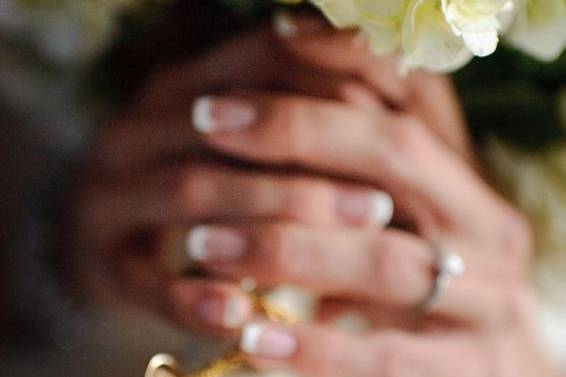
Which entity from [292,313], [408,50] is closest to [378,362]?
[292,313]

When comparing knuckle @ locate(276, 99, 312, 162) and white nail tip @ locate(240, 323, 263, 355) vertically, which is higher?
knuckle @ locate(276, 99, 312, 162)

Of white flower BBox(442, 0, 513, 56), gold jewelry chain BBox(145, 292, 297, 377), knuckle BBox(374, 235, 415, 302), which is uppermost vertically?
knuckle BBox(374, 235, 415, 302)

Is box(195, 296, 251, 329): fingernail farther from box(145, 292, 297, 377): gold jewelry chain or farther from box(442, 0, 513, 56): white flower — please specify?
box(442, 0, 513, 56): white flower

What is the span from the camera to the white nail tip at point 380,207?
41 cm

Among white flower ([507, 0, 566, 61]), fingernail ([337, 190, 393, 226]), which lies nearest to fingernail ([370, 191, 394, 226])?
fingernail ([337, 190, 393, 226])

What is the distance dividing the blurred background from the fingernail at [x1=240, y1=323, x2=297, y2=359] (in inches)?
1.4

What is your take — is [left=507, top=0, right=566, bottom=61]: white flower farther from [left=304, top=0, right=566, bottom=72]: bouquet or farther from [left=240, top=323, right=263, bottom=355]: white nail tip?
[left=240, top=323, right=263, bottom=355]: white nail tip

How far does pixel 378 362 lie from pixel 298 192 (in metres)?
0.10

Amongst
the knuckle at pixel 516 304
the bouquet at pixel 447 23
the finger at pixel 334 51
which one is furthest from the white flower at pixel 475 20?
the knuckle at pixel 516 304

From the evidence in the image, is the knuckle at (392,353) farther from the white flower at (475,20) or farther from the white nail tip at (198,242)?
the white flower at (475,20)

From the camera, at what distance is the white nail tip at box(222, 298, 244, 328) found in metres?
0.40

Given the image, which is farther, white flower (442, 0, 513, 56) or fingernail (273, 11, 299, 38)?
fingernail (273, 11, 299, 38)

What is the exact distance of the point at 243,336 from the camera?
0.40m

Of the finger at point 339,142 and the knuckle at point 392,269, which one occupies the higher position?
the finger at point 339,142
